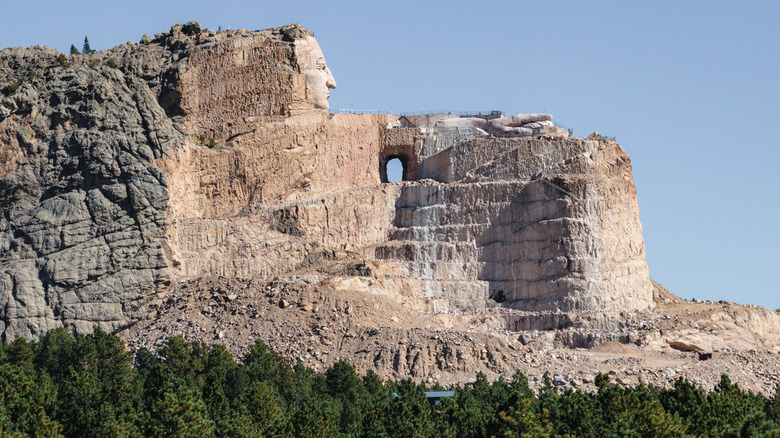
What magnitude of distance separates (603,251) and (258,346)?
70.7 feet

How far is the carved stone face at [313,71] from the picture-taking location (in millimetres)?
105438

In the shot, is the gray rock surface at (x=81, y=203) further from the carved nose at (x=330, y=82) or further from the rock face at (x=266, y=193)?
the carved nose at (x=330, y=82)

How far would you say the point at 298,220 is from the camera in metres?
99.9

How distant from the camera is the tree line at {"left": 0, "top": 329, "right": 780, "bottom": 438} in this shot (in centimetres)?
6812

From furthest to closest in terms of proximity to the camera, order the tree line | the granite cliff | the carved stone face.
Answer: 1. the carved stone face
2. the granite cliff
3. the tree line

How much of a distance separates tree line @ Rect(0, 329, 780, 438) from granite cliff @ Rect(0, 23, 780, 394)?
480 cm

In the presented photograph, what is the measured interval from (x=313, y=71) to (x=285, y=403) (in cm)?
3132

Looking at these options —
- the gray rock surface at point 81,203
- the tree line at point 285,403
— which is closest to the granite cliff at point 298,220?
the gray rock surface at point 81,203

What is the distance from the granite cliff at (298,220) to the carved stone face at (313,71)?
19 cm

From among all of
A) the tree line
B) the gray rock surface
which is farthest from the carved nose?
the tree line

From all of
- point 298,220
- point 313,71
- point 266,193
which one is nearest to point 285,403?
point 298,220

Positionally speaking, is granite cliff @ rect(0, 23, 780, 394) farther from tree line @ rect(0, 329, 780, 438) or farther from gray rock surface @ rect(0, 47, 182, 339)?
tree line @ rect(0, 329, 780, 438)

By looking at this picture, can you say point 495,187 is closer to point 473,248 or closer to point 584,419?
point 473,248

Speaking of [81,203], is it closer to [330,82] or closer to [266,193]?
[266,193]
